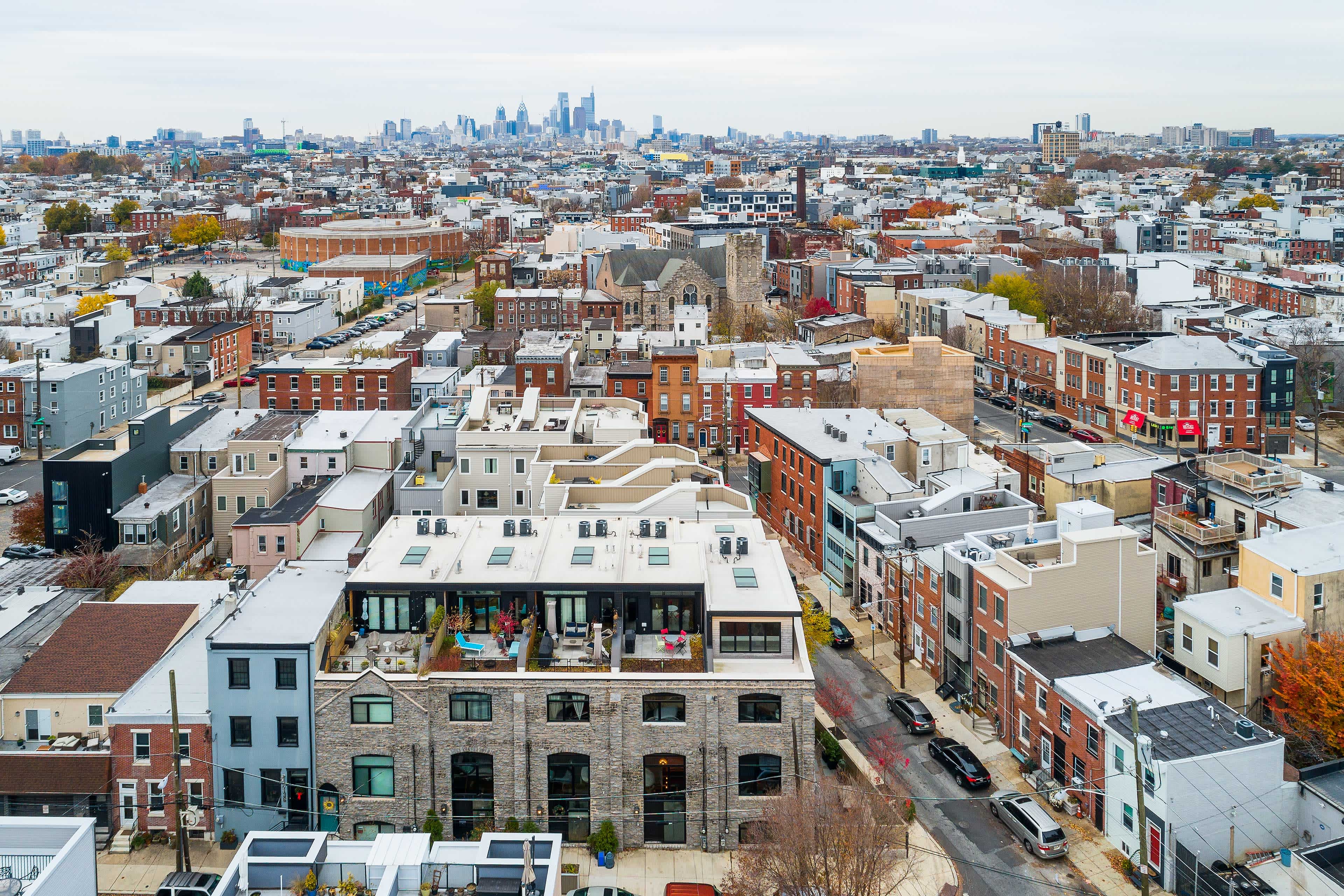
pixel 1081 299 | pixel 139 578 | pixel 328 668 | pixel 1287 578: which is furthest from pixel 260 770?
pixel 1081 299

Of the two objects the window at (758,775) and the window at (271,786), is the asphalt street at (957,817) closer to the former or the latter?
the window at (758,775)

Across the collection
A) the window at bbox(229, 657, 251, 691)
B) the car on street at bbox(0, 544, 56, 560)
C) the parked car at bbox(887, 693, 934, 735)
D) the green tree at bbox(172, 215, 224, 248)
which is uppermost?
the green tree at bbox(172, 215, 224, 248)

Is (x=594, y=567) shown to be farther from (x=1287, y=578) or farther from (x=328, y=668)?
(x=1287, y=578)

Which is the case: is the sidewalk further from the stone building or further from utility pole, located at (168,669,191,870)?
utility pole, located at (168,669,191,870)

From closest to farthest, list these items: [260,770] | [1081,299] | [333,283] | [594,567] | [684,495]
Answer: [260,770]
[594,567]
[684,495]
[1081,299]
[333,283]

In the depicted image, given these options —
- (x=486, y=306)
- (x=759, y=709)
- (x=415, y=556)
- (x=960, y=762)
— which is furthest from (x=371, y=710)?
(x=486, y=306)

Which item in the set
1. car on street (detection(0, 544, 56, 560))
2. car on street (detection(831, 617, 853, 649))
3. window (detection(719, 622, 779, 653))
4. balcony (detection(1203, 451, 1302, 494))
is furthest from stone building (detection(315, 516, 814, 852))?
car on street (detection(0, 544, 56, 560))

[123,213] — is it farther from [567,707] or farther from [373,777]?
[567,707]
